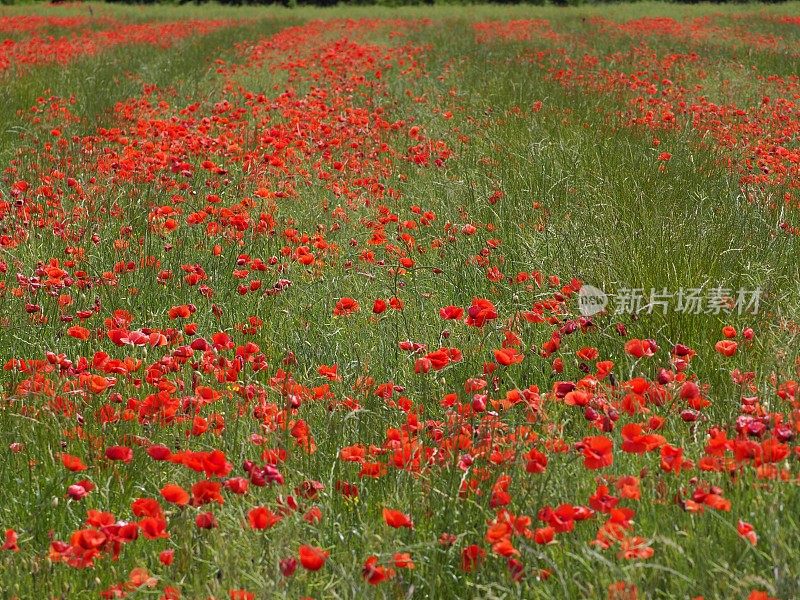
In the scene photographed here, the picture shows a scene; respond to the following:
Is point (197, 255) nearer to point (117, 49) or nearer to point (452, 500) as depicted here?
point (452, 500)

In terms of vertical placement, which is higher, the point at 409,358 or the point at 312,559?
the point at 312,559

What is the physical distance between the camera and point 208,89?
9.12 metres

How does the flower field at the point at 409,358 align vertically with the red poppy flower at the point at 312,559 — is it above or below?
below

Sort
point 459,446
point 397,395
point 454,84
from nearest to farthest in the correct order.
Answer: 1. point 459,446
2. point 397,395
3. point 454,84

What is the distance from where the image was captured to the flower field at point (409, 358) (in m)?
1.73

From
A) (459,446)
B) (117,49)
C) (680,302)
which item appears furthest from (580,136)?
(117,49)

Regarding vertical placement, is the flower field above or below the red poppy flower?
below

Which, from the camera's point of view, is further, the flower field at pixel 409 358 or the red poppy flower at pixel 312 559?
the flower field at pixel 409 358

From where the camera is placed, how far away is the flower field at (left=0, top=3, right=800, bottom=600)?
1.73 meters

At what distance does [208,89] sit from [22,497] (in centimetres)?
748

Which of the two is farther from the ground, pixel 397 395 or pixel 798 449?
pixel 798 449

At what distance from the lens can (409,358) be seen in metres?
2.87

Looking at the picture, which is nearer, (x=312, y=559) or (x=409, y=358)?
(x=312, y=559)

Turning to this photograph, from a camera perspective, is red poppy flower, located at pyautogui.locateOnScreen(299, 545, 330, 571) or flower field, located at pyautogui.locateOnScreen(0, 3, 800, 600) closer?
red poppy flower, located at pyautogui.locateOnScreen(299, 545, 330, 571)
